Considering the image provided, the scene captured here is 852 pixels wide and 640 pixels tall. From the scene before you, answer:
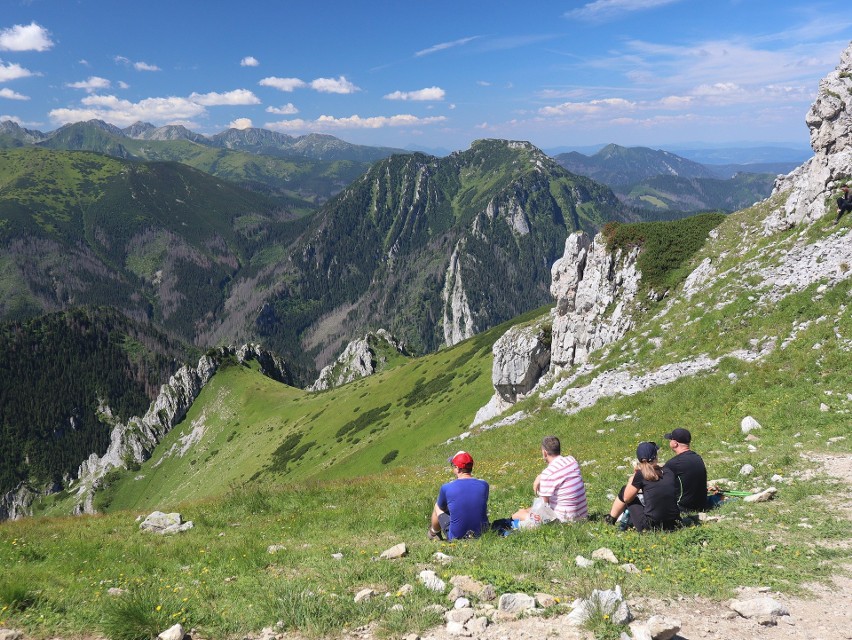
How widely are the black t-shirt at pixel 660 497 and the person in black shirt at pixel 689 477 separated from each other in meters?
1.01

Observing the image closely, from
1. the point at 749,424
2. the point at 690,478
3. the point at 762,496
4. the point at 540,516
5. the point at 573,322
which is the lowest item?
the point at 573,322

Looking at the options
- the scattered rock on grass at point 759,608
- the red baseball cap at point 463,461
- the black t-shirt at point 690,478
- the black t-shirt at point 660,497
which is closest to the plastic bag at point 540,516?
the red baseball cap at point 463,461

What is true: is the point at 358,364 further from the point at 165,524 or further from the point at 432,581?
the point at 432,581

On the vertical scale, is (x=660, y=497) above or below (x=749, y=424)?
above

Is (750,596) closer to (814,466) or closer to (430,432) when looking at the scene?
(814,466)

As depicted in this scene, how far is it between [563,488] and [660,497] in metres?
2.15

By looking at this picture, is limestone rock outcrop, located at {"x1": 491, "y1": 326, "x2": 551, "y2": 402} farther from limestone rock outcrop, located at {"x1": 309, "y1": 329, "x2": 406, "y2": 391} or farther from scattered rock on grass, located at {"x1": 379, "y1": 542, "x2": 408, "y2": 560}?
limestone rock outcrop, located at {"x1": 309, "y1": 329, "x2": 406, "y2": 391}

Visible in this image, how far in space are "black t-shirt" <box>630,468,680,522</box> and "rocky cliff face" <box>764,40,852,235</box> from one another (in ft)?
96.6

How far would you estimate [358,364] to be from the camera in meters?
188

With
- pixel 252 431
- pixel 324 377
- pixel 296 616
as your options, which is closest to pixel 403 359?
pixel 324 377

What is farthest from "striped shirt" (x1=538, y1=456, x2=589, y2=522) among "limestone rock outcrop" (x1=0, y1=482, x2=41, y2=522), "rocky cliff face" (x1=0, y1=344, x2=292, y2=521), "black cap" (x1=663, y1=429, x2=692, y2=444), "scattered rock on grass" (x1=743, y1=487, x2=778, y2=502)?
"limestone rock outcrop" (x1=0, y1=482, x2=41, y2=522)

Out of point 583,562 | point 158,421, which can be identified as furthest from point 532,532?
point 158,421

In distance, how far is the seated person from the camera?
35.3 ft

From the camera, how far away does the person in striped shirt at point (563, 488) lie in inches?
462
